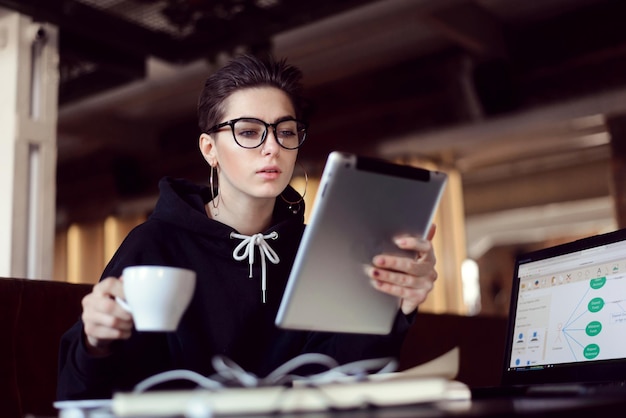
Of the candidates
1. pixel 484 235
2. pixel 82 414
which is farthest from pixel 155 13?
pixel 484 235

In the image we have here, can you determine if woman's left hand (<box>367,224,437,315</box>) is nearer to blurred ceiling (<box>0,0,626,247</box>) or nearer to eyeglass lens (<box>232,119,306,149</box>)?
eyeglass lens (<box>232,119,306,149</box>)

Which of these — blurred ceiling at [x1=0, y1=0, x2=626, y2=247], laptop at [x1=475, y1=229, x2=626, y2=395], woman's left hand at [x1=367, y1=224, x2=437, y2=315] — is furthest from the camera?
blurred ceiling at [x1=0, y1=0, x2=626, y2=247]

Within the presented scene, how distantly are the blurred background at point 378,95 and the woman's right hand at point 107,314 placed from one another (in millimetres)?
2201

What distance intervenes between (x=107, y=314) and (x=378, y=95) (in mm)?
4893

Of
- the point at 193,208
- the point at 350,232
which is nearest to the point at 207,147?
the point at 193,208

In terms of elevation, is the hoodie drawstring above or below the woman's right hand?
above

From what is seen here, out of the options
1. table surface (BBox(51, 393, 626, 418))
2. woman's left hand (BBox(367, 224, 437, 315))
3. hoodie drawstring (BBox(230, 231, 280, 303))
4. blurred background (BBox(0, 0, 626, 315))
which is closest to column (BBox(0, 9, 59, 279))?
blurred background (BBox(0, 0, 626, 315))

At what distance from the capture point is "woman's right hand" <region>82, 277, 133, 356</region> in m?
0.95

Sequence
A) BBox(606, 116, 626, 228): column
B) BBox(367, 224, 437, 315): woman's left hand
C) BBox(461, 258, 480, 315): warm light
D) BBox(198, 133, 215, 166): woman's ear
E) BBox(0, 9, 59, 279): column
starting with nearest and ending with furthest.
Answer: BBox(367, 224, 437, 315): woman's left hand
BBox(198, 133, 215, 166): woman's ear
BBox(0, 9, 59, 279): column
BBox(606, 116, 626, 228): column
BBox(461, 258, 480, 315): warm light

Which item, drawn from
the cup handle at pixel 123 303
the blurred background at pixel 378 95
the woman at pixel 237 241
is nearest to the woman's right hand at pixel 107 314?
the cup handle at pixel 123 303

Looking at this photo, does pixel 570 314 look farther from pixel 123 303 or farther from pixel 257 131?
pixel 123 303

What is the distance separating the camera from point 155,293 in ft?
2.78

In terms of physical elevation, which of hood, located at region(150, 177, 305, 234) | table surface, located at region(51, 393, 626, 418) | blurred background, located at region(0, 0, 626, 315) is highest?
blurred background, located at region(0, 0, 626, 315)

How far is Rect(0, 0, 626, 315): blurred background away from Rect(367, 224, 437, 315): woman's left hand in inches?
79.2
